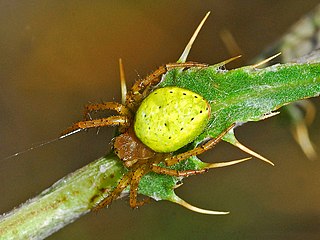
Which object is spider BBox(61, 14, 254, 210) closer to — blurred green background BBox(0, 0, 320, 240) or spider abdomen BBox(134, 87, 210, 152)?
spider abdomen BBox(134, 87, 210, 152)

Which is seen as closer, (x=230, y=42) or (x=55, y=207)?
(x=55, y=207)

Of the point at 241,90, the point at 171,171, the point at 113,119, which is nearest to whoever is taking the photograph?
the point at 241,90

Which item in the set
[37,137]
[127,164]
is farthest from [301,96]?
[37,137]

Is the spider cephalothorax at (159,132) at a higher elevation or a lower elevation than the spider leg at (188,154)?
higher

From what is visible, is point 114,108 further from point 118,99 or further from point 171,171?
point 118,99

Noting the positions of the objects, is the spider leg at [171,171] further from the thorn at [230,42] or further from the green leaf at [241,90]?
the thorn at [230,42]

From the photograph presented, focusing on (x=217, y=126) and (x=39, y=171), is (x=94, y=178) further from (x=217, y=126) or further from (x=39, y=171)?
(x=39, y=171)

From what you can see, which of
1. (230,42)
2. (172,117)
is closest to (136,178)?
(172,117)

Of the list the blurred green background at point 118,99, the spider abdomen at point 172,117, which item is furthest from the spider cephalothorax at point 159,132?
the blurred green background at point 118,99
